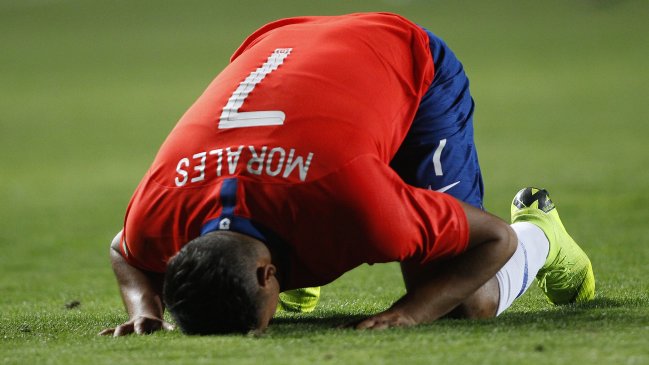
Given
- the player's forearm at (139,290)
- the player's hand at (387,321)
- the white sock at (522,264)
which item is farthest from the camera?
the white sock at (522,264)

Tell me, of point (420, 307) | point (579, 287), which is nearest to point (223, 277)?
point (420, 307)

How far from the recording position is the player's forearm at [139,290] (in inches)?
120

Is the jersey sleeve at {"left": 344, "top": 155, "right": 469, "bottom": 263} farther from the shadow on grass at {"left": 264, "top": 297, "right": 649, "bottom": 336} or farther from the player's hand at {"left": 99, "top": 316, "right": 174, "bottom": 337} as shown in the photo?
the player's hand at {"left": 99, "top": 316, "right": 174, "bottom": 337}

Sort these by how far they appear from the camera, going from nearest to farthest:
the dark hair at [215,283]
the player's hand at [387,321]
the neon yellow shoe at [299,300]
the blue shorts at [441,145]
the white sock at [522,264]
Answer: the dark hair at [215,283]
the player's hand at [387,321]
the white sock at [522,264]
the blue shorts at [441,145]
the neon yellow shoe at [299,300]

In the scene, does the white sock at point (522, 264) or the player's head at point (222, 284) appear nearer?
the player's head at point (222, 284)

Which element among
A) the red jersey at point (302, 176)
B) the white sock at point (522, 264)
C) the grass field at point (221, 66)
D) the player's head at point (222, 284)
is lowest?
the grass field at point (221, 66)

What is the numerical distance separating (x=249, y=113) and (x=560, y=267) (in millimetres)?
1251

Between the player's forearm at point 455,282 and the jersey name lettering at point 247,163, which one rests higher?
the jersey name lettering at point 247,163

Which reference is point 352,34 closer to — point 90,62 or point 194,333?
point 194,333

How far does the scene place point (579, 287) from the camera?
3549 mm

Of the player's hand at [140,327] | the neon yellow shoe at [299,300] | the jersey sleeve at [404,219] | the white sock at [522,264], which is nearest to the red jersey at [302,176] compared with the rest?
the jersey sleeve at [404,219]

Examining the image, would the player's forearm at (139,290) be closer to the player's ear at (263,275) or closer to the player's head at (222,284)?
the player's head at (222,284)

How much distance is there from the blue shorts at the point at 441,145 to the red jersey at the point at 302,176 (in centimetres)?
22

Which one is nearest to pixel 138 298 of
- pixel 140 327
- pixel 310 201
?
pixel 140 327
